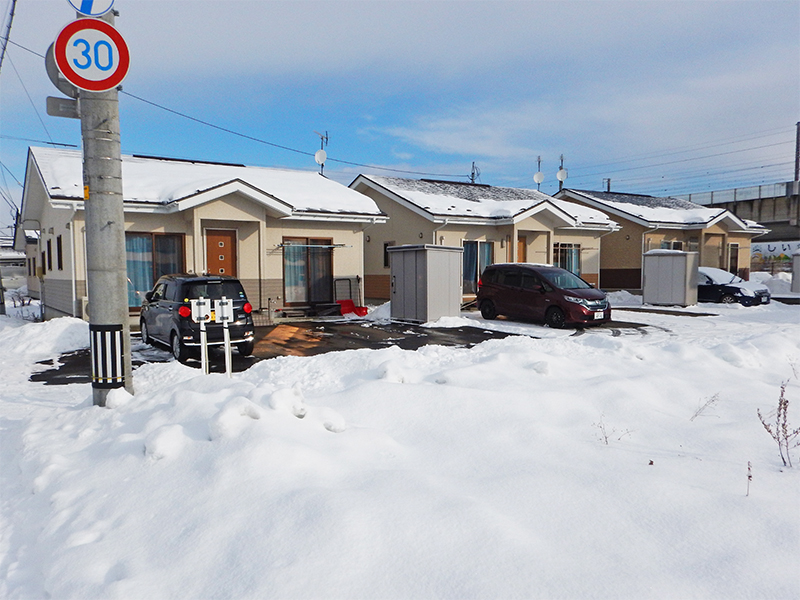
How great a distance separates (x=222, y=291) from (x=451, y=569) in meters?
8.81

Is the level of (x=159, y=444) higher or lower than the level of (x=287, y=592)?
higher

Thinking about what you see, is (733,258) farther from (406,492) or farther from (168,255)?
(406,492)

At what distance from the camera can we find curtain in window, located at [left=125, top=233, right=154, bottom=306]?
14.9 metres

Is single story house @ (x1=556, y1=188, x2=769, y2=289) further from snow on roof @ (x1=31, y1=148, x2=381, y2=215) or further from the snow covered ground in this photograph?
the snow covered ground

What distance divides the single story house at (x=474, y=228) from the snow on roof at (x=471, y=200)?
0.04 meters

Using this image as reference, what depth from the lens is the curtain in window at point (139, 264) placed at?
1486cm

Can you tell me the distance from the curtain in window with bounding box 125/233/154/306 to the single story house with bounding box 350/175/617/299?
7.86 meters

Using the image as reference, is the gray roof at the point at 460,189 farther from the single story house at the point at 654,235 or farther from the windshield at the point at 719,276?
the windshield at the point at 719,276

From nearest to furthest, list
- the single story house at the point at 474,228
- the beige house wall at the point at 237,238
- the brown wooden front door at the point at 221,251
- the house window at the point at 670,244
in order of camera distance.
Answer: the beige house wall at the point at 237,238 < the brown wooden front door at the point at 221,251 < the single story house at the point at 474,228 < the house window at the point at 670,244

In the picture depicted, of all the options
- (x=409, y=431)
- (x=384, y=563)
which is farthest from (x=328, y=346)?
(x=384, y=563)

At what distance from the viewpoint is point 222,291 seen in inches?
425

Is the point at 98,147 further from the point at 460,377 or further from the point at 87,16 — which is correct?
the point at 460,377

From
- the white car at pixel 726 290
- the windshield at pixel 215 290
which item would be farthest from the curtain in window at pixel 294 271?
the white car at pixel 726 290

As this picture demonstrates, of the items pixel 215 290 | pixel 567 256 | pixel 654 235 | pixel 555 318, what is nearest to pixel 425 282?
pixel 555 318
